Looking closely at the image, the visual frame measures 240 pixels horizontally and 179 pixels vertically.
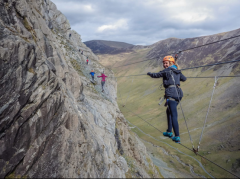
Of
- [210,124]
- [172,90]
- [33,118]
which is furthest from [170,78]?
[210,124]

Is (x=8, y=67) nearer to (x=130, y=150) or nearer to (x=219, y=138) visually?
(x=130, y=150)

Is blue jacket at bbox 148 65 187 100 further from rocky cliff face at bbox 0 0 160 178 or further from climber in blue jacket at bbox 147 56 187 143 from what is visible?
rocky cliff face at bbox 0 0 160 178

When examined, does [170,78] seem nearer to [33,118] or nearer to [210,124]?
[33,118]

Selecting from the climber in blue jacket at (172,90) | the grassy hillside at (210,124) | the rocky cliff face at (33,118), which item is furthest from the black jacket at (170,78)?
the grassy hillside at (210,124)

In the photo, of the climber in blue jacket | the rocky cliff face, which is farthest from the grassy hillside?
the climber in blue jacket

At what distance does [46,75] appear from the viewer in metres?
19.8

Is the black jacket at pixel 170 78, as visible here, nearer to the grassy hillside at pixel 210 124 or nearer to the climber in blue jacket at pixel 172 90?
the climber in blue jacket at pixel 172 90

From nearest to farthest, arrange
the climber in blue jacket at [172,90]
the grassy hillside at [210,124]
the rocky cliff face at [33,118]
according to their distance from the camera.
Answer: the climber in blue jacket at [172,90] < the rocky cliff face at [33,118] < the grassy hillside at [210,124]

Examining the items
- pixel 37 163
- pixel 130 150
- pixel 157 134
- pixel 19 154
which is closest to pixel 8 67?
pixel 19 154

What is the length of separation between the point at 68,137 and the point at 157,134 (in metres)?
124

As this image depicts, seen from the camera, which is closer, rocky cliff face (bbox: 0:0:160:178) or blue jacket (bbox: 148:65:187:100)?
blue jacket (bbox: 148:65:187:100)

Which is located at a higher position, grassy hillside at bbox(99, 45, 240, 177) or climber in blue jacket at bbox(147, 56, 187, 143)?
climber in blue jacket at bbox(147, 56, 187, 143)

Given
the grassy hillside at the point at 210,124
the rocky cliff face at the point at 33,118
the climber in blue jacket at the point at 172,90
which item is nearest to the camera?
→ the climber in blue jacket at the point at 172,90

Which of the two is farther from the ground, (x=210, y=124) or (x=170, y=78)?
(x=170, y=78)
